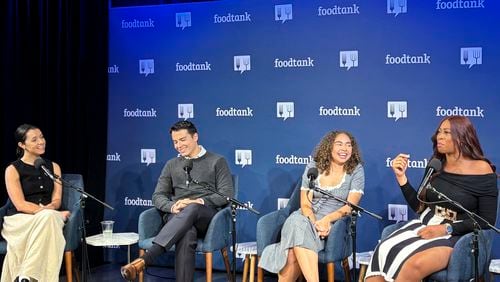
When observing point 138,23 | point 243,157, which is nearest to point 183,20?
point 138,23

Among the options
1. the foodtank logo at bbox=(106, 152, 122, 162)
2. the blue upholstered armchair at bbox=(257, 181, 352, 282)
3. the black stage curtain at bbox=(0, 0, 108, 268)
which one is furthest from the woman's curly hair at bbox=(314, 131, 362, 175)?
the black stage curtain at bbox=(0, 0, 108, 268)

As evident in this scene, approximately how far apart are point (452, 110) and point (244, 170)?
1.93m

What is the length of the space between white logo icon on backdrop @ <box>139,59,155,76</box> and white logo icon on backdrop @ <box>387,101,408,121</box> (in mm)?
2346

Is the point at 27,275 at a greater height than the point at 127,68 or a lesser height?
lesser

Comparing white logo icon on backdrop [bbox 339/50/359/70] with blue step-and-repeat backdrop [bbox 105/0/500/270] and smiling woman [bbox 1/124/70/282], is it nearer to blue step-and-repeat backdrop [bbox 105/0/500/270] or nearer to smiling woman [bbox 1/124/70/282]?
blue step-and-repeat backdrop [bbox 105/0/500/270]

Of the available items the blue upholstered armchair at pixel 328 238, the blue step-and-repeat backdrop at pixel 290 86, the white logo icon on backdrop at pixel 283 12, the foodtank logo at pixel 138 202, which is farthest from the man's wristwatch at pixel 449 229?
the foodtank logo at pixel 138 202

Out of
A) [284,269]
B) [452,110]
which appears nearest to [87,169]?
[284,269]

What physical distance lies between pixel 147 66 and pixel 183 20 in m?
0.59

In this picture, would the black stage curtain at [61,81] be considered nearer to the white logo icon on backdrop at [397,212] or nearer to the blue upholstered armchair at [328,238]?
the blue upholstered armchair at [328,238]

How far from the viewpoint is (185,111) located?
651 centimetres

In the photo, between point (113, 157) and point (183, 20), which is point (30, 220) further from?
point (183, 20)

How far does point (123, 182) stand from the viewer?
678cm

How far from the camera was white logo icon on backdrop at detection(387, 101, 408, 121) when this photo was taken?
572 cm

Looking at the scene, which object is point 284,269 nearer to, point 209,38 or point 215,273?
point 215,273
